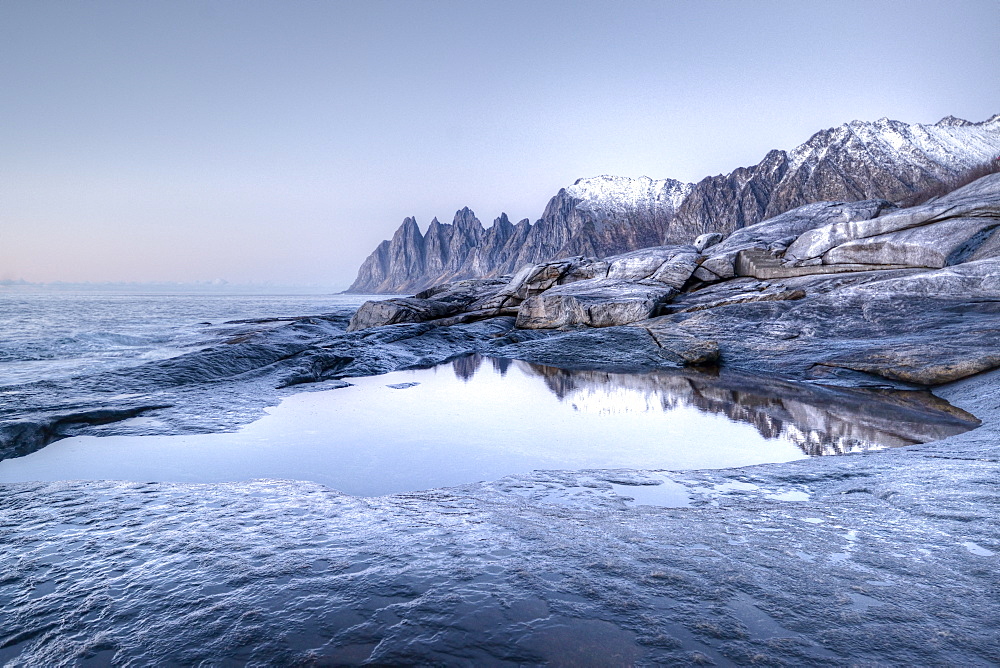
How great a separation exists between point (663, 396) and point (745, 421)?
5.34 ft

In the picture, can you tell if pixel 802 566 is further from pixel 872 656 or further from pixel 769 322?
pixel 769 322

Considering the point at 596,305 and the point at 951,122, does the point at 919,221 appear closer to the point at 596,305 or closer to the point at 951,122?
the point at 596,305

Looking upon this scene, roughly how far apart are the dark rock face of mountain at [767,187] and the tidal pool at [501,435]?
67.8 m

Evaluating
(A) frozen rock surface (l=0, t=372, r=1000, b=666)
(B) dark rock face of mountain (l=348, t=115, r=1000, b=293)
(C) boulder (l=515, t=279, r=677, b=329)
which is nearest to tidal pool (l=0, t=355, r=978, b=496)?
(A) frozen rock surface (l=0, t=372, r=1000, b=666)

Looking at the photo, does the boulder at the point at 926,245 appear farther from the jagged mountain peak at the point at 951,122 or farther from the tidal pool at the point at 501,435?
the jagged mountain peak at the point at 951,122

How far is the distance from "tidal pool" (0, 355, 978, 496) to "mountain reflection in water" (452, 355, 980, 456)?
3 centimetres

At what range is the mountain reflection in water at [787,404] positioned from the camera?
5.08 m

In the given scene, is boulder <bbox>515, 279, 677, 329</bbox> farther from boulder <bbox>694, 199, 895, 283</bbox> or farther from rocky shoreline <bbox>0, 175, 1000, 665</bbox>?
rocky shoreline <bbox>0, 175, 1000, 665</bbox>

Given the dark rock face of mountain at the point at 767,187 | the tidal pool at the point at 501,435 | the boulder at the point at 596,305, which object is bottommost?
the tidal pool at the point at 501,435

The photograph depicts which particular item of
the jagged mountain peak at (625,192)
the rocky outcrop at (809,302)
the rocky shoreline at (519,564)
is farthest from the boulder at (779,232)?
the jagged mountain peak at (625,192)

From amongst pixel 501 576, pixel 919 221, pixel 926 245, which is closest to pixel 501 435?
pixel 501 576

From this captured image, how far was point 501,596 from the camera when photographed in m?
→ 1.91

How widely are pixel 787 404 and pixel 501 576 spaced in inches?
243

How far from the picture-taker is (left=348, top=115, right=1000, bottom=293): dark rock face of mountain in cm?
6875
